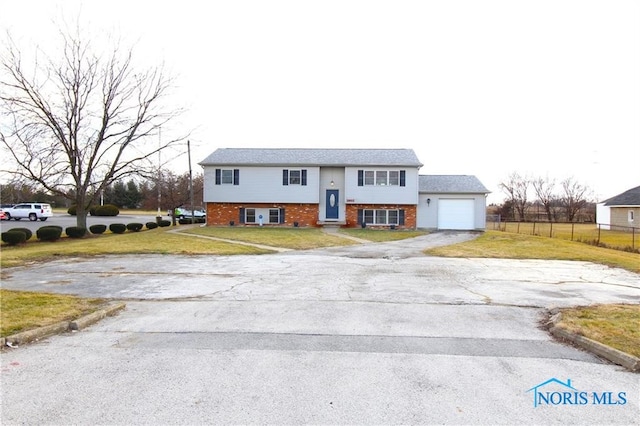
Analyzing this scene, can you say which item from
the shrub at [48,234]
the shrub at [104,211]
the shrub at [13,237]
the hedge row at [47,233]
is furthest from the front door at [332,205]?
the shrub at [104,211]

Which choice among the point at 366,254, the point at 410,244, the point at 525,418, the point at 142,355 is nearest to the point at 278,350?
the point at 142,355

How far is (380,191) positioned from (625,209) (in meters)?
28.6

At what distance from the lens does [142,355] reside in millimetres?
5031

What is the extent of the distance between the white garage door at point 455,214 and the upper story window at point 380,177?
12.7 feet

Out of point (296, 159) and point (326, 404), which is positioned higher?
point (296, 159)

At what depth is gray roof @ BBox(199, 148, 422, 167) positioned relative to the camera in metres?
31.8

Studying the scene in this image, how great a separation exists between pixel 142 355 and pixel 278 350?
1633 millimetres

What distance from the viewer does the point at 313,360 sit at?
16.1 feet

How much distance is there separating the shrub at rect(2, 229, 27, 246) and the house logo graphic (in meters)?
22.8

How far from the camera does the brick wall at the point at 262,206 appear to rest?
32188 mm

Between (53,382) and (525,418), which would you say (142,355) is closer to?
(53,382)

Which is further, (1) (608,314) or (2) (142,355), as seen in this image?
(1) (608,314)

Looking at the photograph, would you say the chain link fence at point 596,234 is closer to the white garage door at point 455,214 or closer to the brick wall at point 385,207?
the white garage door at point 455,214

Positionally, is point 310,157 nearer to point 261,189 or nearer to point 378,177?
point 261,189
